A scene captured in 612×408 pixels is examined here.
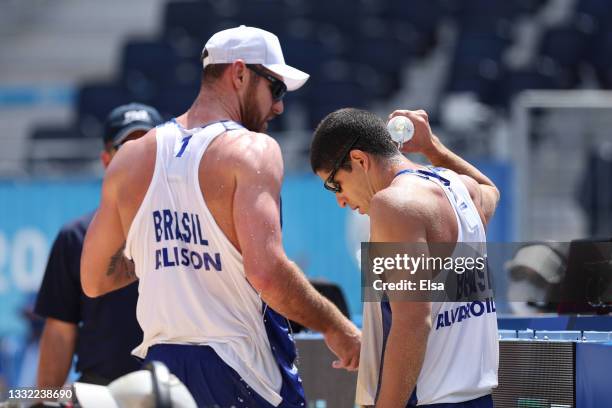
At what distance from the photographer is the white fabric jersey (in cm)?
355

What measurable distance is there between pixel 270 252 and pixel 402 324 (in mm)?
492

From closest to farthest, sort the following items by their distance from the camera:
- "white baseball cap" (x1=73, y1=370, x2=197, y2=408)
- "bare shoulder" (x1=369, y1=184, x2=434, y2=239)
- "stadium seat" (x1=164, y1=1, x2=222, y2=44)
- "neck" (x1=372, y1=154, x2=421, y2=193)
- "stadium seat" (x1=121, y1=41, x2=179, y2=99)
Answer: "white baseball cap" (x1=73, y1=370, x2=197, y2=408) → "bare shoulder" (x1=369, y1=184, x2=434, y2=239) → "neck" (x1=372, y1=154, x2=421, y2=193) → "stadium seat" (x1=121, y1=41, x2=179, y2=99) → "stadium seat" (x1=164, y1=1, x2=222, y2=44)

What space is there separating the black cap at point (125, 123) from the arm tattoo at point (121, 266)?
1.28m

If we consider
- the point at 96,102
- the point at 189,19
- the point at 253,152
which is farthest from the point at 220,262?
the point at 189,19

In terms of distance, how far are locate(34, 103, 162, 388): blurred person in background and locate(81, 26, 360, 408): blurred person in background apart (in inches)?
41.4

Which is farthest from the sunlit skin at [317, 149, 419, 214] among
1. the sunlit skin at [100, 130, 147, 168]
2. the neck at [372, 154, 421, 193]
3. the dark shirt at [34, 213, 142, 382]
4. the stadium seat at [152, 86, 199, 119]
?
the stadium seat at [152, 86, 199, 119]

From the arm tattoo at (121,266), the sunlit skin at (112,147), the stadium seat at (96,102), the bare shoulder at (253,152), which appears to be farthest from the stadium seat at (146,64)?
the bare shoulder at (253,152)

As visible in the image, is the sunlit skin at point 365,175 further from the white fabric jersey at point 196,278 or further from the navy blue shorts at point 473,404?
the navy blue shorts at point 473,404

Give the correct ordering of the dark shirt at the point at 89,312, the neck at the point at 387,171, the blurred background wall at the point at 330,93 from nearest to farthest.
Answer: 1. the neck at the point at 387,171
2. the dark shirt at the point at 89,312
3. the blurred background wall at the point at 330,93

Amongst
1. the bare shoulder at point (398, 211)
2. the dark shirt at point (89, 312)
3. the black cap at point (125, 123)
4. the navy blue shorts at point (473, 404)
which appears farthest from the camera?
the black cap at point (125, 123)

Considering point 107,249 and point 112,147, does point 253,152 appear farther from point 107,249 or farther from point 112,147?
point 112,147

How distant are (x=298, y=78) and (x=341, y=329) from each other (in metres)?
0.84

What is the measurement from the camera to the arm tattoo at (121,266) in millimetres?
3898

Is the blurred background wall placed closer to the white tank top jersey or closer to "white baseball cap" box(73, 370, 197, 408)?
the white tank top jersey
